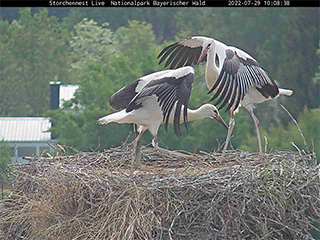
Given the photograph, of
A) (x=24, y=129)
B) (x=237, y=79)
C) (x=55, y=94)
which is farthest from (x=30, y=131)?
(x=237, y=79)

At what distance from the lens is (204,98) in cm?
2817

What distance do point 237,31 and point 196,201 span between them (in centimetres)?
3665

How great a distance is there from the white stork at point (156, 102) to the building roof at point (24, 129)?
14.4 metres

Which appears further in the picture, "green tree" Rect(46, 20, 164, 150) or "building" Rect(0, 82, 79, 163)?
"green tree" Rect(46, 20, 164, 150)

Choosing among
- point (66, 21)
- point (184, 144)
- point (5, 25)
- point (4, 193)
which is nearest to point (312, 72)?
point (184, 144)

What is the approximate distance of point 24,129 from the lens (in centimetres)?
2578

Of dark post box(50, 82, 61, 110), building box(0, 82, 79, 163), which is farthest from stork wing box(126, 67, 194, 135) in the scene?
dark post box(50, 82, 61, 110)

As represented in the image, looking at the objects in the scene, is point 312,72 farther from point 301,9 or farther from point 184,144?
point 184,144

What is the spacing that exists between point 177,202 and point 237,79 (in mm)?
1609

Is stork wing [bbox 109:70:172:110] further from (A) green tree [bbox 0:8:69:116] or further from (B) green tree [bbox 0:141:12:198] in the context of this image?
(A) green tree [bbox 0:8:69:116]

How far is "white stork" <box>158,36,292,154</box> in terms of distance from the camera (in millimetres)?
8328

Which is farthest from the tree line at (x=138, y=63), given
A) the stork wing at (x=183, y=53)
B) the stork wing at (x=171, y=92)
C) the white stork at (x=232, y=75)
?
the stork wing at (x=171, y=92)

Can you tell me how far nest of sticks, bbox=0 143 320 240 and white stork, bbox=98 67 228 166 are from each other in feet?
2.02

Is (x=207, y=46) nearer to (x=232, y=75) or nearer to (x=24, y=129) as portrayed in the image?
(x=232, y=75)
